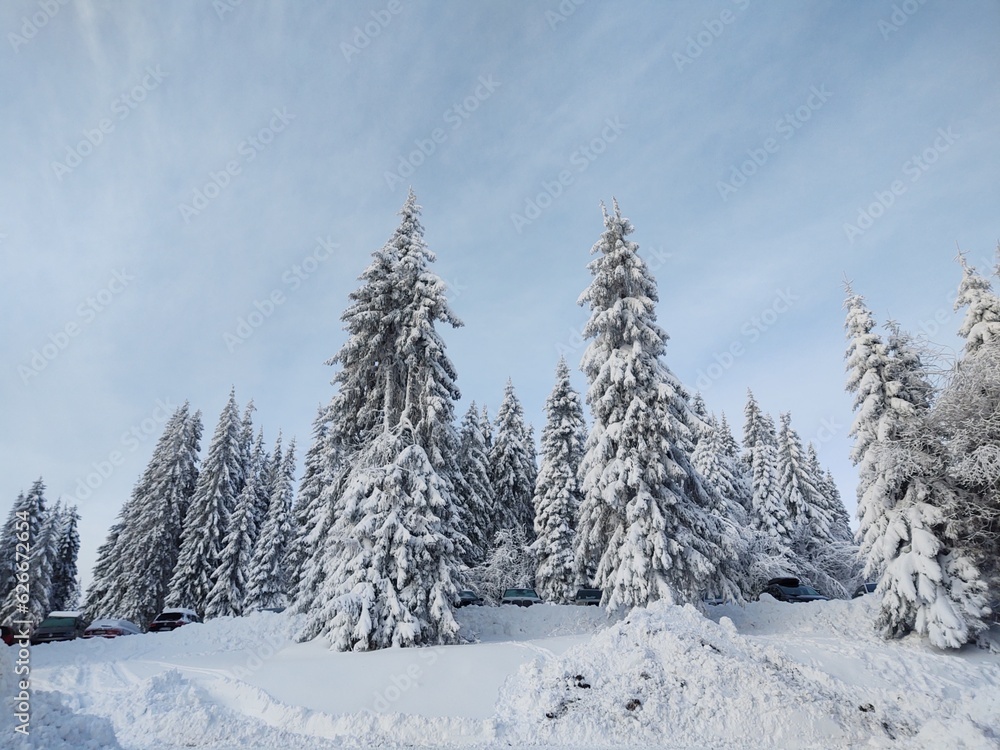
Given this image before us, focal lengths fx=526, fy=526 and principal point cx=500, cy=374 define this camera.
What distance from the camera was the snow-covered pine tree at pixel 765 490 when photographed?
39.9 meters

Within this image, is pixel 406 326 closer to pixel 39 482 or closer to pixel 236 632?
pixel 236 632

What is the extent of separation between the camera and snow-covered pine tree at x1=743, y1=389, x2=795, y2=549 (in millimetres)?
39906

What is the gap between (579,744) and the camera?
32.3 feet

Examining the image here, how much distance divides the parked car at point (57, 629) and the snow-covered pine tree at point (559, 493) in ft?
77.0

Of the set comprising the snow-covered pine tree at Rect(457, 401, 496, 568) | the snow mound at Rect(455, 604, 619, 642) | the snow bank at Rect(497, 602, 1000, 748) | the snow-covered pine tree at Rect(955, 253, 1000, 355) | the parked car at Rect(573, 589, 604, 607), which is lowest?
the snow bank at Rect(497, 602, 1000, 748)

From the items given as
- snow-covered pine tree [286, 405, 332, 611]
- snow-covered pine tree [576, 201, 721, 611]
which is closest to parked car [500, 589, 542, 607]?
snow-covered pine tree [576, 201, 721, 611]

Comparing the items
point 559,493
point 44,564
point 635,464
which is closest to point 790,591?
point 559,493

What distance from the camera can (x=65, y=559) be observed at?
52.0m

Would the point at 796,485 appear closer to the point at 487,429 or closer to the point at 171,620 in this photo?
the point at 487,429

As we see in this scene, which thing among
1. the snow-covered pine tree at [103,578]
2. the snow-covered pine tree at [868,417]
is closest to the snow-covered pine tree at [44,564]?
the snow-covered pine tree at [103,578]

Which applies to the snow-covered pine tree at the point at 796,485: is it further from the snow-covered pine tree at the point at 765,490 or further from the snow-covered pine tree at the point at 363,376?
the snow-covered pine tree at the point at 363,376

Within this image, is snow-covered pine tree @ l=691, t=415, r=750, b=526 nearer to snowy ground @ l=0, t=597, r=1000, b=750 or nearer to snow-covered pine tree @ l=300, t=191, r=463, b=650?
snowy ground @ l=0, t=597, r=1000, b=750

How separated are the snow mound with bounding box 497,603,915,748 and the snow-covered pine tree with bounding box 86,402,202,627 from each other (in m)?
37.5

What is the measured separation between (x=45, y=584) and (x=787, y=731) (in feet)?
189
